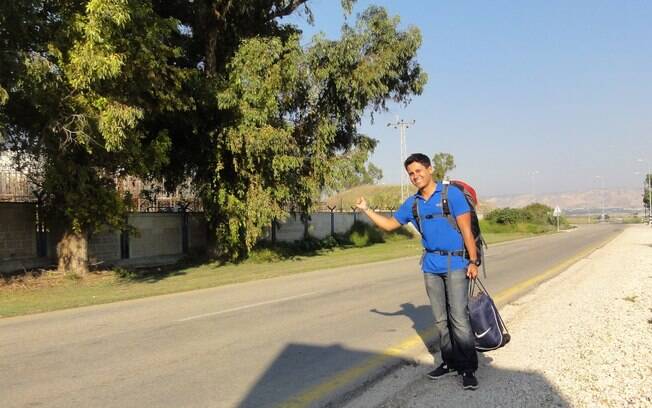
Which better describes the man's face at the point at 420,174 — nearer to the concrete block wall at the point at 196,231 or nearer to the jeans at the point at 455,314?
the jeans at the point at 455,314

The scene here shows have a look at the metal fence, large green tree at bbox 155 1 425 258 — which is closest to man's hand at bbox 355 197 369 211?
large green tree at bbox 155 1 425 258

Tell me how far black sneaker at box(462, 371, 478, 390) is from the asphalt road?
1.04 metres

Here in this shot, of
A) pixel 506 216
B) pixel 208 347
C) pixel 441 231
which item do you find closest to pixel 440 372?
pixel 441 231

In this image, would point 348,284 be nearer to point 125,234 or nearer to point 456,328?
point 456,328

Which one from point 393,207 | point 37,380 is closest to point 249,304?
point 37,380

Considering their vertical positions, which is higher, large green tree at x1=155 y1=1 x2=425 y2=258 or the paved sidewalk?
large green tree at x1=155 y1=1 x2=425 y2=258

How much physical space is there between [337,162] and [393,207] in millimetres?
28383

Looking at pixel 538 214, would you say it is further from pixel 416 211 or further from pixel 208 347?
pixel 416 211

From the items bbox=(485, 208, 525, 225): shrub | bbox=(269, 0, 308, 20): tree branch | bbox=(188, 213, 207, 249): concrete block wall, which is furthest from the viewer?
bbox=(485, 208, 525, 225): shrub

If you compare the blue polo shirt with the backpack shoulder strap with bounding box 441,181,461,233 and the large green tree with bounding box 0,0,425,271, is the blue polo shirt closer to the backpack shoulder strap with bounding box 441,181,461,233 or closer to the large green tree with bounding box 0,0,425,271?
the backpack shoulder strap with bounding box 441,181,461,233

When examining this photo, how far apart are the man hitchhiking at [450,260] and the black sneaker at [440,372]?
190mm

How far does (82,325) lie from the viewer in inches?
349

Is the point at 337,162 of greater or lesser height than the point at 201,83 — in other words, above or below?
below

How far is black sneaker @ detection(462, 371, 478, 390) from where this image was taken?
5172mm
